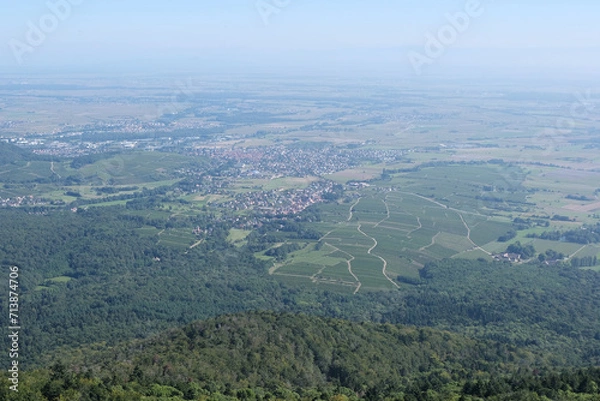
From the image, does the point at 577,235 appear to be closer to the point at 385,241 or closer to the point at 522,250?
the point at 522,250

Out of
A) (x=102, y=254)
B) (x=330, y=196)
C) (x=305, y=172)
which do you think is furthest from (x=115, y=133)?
(x=102, y=254)

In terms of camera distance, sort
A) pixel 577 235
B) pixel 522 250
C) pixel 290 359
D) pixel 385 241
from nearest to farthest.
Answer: pixel 290 359 → pixel 522 250 → pixel 385 241 → pixel 577 235

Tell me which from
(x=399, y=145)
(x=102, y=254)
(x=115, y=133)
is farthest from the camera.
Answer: (x=115, y=133)

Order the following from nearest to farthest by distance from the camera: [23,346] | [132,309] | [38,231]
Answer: [23,346]
[132,309]
[38,231]

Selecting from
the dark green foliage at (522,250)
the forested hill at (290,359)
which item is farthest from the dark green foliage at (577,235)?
the forested hill at (290,359)

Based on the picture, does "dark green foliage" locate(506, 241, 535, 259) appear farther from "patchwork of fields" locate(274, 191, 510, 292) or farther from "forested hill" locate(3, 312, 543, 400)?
"forested hill" locate(3, 312, 543, 400)

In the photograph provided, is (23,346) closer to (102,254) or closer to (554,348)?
(102,254)

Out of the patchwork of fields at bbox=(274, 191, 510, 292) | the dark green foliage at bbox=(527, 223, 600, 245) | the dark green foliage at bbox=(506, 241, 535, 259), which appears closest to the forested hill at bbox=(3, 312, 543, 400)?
the patchwork of fields at bbox=(274, 191, 510, 292)

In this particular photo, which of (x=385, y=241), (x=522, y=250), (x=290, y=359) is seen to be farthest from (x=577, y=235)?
(x=290, y=359)

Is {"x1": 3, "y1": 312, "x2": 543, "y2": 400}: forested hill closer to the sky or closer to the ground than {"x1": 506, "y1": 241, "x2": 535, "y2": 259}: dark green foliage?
closer to the sky
